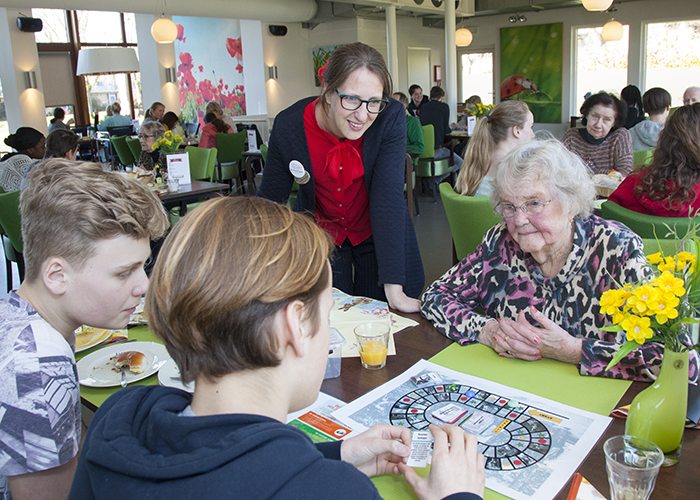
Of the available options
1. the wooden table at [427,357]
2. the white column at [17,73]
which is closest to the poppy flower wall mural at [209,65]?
the white column at [17,73]

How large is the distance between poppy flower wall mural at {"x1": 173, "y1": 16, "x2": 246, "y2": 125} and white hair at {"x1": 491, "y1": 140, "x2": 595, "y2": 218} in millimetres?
11971

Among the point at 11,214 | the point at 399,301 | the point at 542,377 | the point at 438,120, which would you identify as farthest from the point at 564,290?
the point at 438,120

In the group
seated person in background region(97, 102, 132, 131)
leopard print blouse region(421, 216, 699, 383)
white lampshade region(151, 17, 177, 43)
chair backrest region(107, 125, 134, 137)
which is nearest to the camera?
leopard print blouse region(421, 216, 699, 383)

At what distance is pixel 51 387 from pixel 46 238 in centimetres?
29

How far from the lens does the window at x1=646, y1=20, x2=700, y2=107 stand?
10016 millimetres

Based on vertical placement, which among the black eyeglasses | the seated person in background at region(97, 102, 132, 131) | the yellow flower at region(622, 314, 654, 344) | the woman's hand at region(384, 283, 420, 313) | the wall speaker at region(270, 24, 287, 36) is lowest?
the woman's hand at region(384, 283, 420, 313)

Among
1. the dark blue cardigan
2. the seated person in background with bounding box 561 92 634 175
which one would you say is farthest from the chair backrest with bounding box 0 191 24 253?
the seated person in background with bounding box 561 92 634 175

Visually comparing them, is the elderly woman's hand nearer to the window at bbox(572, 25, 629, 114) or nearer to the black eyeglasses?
the black eyeglasses

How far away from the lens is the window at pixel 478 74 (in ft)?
41.3

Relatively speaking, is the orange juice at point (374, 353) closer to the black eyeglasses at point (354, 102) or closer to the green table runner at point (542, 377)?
the green table runner at point (542, 377)

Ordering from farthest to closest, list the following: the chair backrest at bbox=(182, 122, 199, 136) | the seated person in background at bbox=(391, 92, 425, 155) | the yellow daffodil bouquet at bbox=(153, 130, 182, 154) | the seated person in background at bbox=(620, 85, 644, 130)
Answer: the chair backrest at bbox=(182, 122, 199, 136) < the seated person in background at bbox=(620, 85, 644, 130) < the seated person in background at bbox=(391, 92, 425, 155) < the yellow daffodil bouquet at bbox=(153, 130, 182, 154)

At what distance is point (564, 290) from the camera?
4.87ft

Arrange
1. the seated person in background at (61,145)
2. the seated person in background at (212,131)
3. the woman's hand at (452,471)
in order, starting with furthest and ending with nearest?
the seated person in background at (212,131) < the seated person in background at (61,145) < the woman's hand at (452,471)

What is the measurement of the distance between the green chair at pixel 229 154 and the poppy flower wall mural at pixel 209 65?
219 inches
